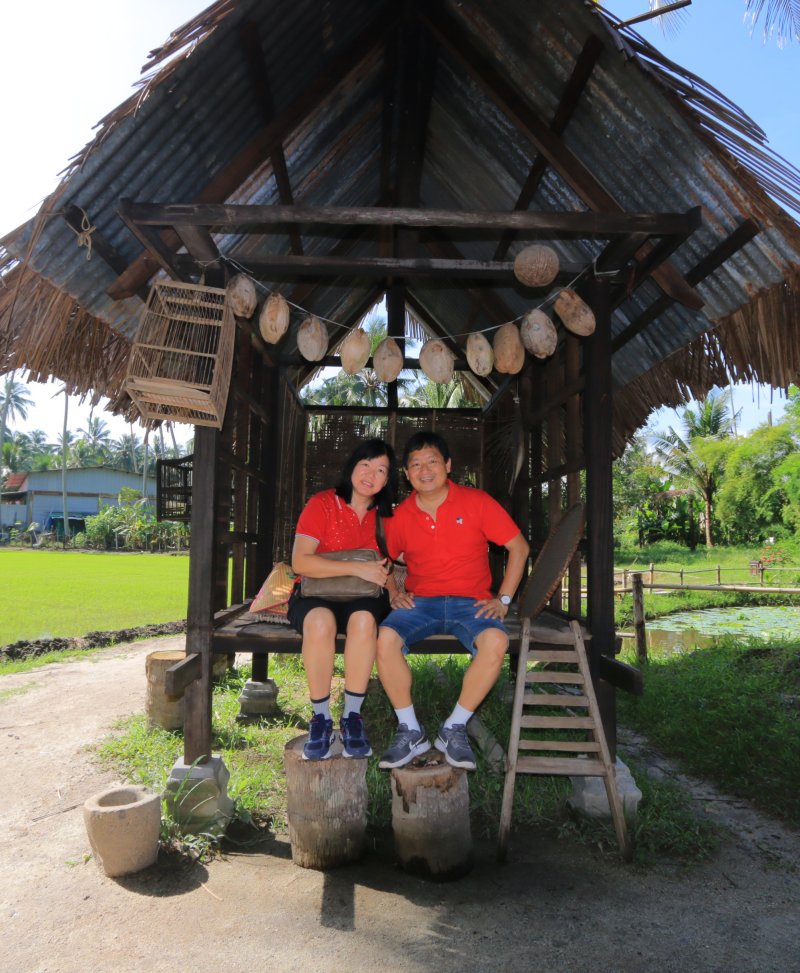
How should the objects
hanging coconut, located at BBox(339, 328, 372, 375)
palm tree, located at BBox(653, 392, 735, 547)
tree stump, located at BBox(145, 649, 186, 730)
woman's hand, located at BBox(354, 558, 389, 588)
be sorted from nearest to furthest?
woman's hand, located at BBox(354, 558, 389, 588), hanging coconut, located at BBox(339, 328, 372, 375), tree stump, located at BBox(145, 649, 186, 730), palm tree, located at BBox(653, 392, 735, 547)

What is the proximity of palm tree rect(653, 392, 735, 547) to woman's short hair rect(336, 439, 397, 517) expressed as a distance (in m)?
29.2

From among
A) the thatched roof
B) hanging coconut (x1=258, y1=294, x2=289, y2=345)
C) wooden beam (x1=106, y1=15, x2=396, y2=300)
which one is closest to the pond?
the thatched roof

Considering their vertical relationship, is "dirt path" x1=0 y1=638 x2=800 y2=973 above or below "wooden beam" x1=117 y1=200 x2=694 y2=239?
below

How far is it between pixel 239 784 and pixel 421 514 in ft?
6.10

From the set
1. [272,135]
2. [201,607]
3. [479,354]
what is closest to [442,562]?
[201,607]

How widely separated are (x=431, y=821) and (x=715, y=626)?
41.3ft

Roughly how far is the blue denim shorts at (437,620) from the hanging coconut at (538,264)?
1720mm

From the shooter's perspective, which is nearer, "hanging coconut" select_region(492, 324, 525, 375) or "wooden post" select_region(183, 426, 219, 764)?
"wooden post" select_region(183, 426, 219, 764)

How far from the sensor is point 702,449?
30.8m

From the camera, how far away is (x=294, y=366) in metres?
6.43

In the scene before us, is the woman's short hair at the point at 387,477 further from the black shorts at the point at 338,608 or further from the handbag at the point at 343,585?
the black shorts at the point at 338,608

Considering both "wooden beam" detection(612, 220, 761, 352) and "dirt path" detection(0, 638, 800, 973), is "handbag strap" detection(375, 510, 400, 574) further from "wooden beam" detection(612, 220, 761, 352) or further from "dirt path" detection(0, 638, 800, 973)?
"wooden beam" detection(612, 220, 761, 352)

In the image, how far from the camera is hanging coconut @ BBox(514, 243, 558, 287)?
11.7ft

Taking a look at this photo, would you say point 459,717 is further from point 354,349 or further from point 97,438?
point 97,438
